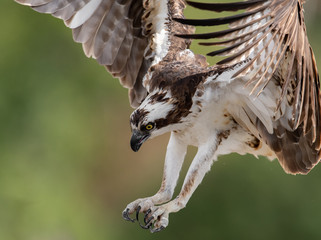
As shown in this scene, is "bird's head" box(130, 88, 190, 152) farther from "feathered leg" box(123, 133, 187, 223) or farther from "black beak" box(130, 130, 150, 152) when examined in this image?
"feathered leg" box(123, 133, 187, 223)

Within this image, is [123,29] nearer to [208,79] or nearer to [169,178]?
[208,79]

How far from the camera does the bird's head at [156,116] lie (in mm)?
8930

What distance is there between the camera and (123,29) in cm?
1028

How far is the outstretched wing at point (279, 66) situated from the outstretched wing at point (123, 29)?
137 cm

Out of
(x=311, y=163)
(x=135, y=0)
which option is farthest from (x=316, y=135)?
(x=135, y=0)

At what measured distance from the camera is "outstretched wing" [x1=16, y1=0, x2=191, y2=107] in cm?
998

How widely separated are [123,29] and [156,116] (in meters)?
1.65

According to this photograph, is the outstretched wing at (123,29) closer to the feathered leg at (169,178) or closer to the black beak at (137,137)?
the feathered leg at (169,178)

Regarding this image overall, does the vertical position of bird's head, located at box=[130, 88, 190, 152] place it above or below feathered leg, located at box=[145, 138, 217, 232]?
above

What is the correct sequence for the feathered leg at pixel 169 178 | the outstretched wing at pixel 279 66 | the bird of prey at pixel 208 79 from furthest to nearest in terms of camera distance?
the feathered leg at pixel 169 178 → the bird of prey at pixel 208 79 → the outstretched wing at pixel 279 66

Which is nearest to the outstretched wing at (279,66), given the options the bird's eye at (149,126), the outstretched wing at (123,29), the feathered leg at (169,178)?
the feathered leg at (169,178)

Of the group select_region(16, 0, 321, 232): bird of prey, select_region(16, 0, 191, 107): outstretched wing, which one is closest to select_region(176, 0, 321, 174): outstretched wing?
select_region(16, 0, 321, 232): bird of prey

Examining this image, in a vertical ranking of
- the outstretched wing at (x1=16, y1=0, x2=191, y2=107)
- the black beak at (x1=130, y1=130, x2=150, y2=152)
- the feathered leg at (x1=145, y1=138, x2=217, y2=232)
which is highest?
the outstretched wing at (x1=16, y1=0, x2=191, y2=107)

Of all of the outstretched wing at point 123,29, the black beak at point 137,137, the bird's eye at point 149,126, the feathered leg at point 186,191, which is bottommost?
the feathered leg at point 186,191
